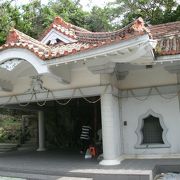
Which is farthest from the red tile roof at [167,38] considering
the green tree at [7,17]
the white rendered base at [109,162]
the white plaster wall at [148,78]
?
the green tree at [7,17]

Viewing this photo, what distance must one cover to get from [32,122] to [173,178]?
42.9 feet

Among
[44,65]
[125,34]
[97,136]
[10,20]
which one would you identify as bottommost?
[97,136]

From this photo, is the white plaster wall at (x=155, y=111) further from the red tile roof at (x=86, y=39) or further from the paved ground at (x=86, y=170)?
the red tile roof at (x=86, y=39)

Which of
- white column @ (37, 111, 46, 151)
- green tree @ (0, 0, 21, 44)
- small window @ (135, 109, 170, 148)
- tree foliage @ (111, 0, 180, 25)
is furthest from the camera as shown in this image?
tree foliage @ (111, 0, 180, 25)

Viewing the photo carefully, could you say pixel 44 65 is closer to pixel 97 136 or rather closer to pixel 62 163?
pixel 62 163

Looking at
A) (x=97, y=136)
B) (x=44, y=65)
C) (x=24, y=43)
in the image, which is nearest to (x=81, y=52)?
(x=44, y=65)

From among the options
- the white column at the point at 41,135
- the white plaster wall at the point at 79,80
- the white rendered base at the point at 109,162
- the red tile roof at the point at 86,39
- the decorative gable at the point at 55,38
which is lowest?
the white rendered base at the point at 109,162

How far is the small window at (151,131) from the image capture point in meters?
10.6

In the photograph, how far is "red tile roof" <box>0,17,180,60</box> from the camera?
8.02 m

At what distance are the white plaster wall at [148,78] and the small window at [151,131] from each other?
117cm

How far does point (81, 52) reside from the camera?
28.3 feet

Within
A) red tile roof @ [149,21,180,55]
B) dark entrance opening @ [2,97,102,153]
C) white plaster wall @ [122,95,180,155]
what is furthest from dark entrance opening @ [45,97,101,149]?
white plaster wall @ [122,95,180,155]

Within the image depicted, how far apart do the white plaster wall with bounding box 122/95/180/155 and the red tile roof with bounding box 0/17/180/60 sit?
1925mm

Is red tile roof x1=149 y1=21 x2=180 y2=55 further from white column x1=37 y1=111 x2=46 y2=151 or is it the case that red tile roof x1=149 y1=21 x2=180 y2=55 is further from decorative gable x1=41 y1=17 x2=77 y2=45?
white column x1=37 y1=111 x2=46 y2=151
